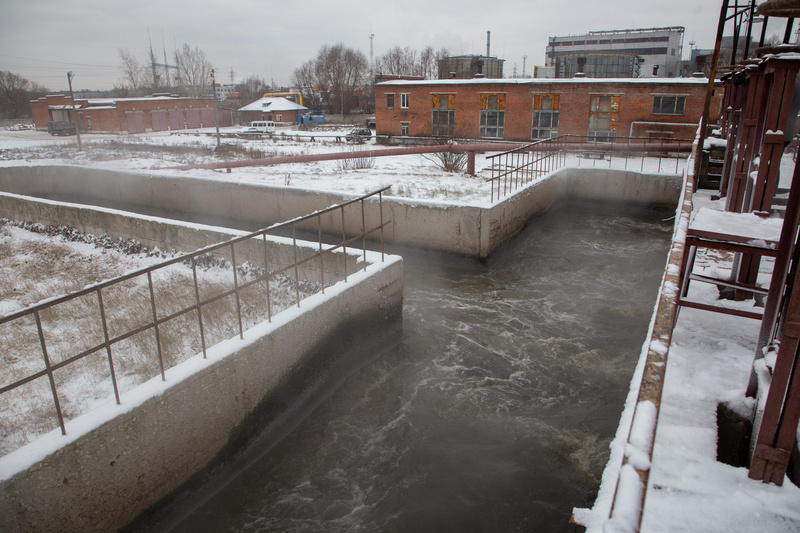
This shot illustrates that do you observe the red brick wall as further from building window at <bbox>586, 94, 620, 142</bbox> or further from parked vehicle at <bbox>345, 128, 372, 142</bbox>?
building window at <bbox>586, 94, 620, 142</bbox>

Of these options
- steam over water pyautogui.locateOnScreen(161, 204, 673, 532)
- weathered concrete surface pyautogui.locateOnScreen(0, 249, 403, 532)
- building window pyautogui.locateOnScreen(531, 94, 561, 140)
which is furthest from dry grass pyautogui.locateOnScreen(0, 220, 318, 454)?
building window pyautogui.locateOnScreen(531, 94, 561, 140)

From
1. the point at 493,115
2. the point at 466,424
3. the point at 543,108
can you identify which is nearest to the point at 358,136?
the point at 493,115

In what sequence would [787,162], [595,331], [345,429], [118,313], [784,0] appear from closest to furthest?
[784,0], [345,429], [118,313], [595,331], [787,162]

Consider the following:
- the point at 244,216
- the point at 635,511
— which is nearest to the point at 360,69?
the point at 244,216

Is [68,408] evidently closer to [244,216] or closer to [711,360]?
[711,360]

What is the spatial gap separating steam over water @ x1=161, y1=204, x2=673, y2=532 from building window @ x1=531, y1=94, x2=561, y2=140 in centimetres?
1745

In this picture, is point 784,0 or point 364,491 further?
point 364,491

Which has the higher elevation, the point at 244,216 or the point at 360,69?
the point at 360,69

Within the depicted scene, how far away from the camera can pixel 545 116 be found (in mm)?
25641

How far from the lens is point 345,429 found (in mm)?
5609

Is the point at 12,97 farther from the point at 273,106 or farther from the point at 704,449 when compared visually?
the point at 704,449

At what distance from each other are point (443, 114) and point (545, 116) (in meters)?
5.59

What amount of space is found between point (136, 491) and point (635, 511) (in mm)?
3594

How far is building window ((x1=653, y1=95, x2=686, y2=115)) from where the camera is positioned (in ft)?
73.7
